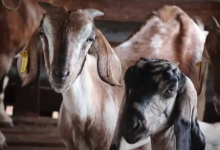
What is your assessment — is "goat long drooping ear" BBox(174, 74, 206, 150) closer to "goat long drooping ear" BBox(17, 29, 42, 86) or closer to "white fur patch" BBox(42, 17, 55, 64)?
"white fur patch" BBox(42, 17, 55, 64)

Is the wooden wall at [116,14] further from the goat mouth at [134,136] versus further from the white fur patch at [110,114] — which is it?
the goat mouth at [134,136]

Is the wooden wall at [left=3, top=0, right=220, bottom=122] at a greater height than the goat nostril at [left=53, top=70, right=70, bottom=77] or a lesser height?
lesser

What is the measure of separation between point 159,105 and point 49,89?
68.1 inches

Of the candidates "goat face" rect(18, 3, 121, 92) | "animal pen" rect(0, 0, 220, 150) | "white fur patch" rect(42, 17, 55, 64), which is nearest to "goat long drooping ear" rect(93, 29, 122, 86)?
"goat face" rect(18, 3, 121, 92)

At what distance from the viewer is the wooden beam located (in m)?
2.46

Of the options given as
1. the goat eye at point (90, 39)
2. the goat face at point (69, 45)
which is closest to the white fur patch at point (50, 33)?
the goat face at point (69, 45)

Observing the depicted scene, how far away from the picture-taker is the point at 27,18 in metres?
2.25

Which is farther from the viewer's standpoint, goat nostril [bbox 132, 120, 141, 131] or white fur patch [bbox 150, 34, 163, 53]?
white fur patch [bbox 150, 34, 163, 53]

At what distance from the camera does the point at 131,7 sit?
8.19 ft

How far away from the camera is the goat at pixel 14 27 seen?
2.20 metres

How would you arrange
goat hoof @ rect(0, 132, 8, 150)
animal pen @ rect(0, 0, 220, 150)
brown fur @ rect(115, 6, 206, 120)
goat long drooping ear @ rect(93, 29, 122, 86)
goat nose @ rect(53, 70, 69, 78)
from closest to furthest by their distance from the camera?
goat nose @ rect(53, 70, 69, 78), goat long drooping ear @ rect(93, 29, 122, 86), brown fur @ rect(115, 6, 206, 120), goat hoof @ rect(0, 132, 8, 150), animal pen @ rect(0, 0, 220, 150)

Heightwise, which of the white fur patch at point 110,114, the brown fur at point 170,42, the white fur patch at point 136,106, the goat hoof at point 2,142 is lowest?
the goat hoof at point 2,142

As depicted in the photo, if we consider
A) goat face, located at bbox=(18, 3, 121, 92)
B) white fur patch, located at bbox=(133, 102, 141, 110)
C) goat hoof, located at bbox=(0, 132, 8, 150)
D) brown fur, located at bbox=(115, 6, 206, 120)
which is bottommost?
goat hoof, located at bbox=(0, 132, 8, 150)

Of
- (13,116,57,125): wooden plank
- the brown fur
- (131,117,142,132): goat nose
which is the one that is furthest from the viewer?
(13,116,57,125): wooden plank
